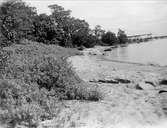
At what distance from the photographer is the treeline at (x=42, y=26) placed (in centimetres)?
2368

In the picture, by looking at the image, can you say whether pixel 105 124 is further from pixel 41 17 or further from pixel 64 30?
pixel 64 30

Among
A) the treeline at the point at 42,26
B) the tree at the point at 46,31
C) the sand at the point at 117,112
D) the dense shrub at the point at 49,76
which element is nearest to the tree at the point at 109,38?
the treeline at the point at 42,26

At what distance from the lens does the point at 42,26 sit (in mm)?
44188

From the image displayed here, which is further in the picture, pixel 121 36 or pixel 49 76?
pixel 121 36

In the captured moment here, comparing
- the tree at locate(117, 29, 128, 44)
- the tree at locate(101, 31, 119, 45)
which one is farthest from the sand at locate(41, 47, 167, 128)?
the tree at locate(117, 29, 128, 44)

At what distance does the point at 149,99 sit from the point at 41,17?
139 feet

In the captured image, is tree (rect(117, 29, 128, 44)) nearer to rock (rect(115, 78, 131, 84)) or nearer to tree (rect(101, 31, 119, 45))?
tree (rect(101, 31, 119, 45))

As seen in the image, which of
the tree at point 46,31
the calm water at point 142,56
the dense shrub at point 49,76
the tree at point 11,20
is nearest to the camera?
the dense shrub at point 49,76

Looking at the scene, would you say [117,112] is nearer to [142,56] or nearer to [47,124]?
[47,124]

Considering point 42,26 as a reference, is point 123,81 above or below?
below

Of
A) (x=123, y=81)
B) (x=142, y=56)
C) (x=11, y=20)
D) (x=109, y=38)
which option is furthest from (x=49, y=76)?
(x=109, y=38)

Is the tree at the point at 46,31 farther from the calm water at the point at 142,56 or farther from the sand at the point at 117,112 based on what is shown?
the sand at the point at 117,112

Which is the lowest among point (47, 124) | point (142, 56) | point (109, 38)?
point (142, 56)

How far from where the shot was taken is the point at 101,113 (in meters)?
5.92
